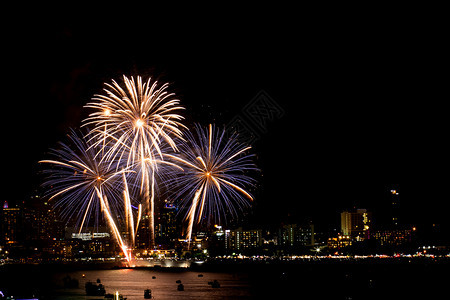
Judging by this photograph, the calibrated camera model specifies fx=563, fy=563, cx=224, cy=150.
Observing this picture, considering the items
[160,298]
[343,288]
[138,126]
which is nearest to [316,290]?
[343,288]

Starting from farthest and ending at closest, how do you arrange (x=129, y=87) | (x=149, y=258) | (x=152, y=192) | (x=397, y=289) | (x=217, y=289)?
1. (x=149, y=258)
2. (x=397, y=289)
3. (x=217, y=289)
4. (x=152, y=192)
5. (x=129, y=87)

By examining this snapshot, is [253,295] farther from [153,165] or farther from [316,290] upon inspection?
[153,165]

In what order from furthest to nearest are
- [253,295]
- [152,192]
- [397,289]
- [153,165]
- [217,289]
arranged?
[397,289] → [217,289] → [253,295] → [152,192] → [153,165]

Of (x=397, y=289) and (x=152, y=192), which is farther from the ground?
(x=152, y=192)

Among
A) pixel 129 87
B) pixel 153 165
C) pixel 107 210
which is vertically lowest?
pixel 107 210

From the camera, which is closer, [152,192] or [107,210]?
[107,210]

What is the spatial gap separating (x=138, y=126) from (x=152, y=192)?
11970mm

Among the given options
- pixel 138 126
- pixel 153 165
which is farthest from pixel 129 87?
pixel 153 165

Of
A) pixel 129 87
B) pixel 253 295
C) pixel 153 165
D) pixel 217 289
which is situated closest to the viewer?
pixel 129 87

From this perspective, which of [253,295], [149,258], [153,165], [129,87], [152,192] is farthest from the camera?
[149,258]

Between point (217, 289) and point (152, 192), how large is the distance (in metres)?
23.6

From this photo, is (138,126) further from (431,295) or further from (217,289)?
(431,295)

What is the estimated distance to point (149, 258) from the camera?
158625 millimetres

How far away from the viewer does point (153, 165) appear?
56844mm
